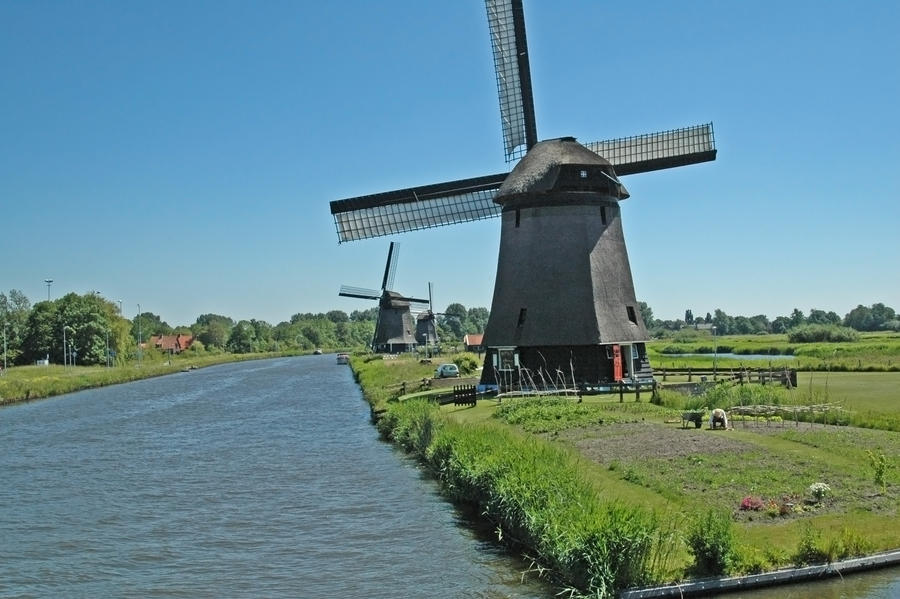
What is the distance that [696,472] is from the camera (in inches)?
627

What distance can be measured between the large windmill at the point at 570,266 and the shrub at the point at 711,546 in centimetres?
1795

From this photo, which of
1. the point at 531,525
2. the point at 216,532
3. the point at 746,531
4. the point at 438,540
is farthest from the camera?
the point at 216,532

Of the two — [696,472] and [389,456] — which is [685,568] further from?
[389,456]

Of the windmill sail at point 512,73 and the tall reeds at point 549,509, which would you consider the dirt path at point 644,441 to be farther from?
the windmill sail at point 512,73

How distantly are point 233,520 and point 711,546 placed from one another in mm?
10135

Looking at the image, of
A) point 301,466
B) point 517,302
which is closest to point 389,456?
point 301,466

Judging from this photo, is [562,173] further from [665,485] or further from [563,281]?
[665,485]

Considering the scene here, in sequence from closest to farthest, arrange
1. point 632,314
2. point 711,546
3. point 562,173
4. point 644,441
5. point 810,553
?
point 711,546
point 810,553
point 644,441
point 562,173
point 632,314

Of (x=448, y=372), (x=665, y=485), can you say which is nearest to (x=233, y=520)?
(x=665, y=485)

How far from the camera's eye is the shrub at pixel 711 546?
1141 cm

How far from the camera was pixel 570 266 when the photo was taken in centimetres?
3012

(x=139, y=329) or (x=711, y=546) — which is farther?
(x=139, y=329)

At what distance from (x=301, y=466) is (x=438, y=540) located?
950cm

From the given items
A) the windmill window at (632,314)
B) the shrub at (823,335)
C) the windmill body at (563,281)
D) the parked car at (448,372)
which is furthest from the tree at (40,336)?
the windmill window at (632,314)
